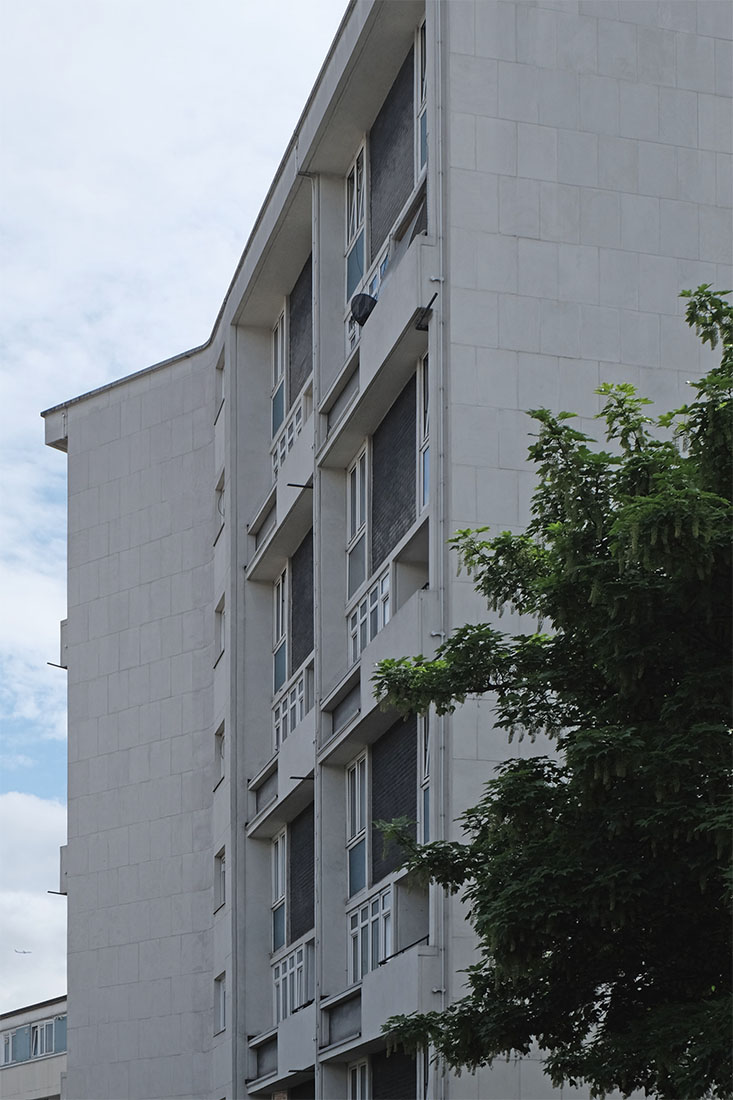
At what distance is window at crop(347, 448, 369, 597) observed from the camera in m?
28.0

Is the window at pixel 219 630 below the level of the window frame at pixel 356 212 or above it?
below

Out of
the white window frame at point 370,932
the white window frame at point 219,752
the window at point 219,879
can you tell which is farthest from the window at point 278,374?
the white window frame at point 370,932

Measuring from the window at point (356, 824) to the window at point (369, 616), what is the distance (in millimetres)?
1738

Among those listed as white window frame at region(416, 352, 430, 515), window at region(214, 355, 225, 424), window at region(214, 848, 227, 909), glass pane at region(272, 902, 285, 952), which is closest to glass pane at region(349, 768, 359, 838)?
white window frame at region(416, 352, 430, 515)

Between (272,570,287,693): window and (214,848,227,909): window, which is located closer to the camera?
(272,570,287,693): window

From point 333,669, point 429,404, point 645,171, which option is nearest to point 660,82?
point 645,171

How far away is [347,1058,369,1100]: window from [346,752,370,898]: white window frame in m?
2.55

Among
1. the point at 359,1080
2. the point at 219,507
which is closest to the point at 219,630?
the point at 219,507

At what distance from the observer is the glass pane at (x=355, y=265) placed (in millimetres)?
29312

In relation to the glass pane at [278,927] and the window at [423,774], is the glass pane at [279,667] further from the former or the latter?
the window at [423,774]

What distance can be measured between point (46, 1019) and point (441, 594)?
54.1 meters

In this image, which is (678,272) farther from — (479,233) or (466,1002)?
(466,1002)

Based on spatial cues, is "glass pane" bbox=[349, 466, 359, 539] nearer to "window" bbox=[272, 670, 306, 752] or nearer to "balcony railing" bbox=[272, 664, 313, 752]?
"balcony railing" bbox=[272, 664, 313, 752]

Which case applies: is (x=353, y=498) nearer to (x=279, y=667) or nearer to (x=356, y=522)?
(x=356, y=522)
